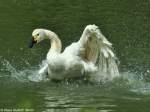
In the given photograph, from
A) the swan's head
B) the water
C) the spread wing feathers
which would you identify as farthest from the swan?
the swan's head

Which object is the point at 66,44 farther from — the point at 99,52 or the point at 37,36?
the point at 99,52

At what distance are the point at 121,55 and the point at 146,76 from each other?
1.95 metres

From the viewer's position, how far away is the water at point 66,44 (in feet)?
37.6

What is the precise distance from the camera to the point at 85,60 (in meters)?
13.7

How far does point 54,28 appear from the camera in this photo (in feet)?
60.5

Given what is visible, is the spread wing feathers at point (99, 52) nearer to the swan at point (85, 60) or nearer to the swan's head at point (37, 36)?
the swan at point (85, 60)

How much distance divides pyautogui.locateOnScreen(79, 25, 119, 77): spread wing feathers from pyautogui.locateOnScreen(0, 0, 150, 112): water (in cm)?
31

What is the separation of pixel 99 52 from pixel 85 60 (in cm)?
32

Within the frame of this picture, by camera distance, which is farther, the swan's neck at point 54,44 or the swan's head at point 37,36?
the swan's head at point 37,36

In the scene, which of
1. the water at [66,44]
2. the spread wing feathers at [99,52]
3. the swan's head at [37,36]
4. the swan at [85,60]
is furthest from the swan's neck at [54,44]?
the water at [66,44]

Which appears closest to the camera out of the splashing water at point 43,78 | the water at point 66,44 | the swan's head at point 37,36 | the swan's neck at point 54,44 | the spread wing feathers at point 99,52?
the water at point 66,44

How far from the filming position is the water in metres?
11.5

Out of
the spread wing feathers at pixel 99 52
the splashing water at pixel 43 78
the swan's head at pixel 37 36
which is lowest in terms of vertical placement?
the splashing water at pixel 43 78

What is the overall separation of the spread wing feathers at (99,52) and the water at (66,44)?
0.31 m
